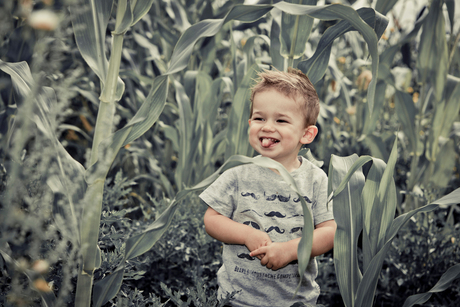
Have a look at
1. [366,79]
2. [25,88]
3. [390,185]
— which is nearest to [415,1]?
[366,79]

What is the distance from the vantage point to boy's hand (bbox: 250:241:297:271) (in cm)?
83

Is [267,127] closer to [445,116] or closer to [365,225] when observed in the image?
[365,225]

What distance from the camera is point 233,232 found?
893 mm

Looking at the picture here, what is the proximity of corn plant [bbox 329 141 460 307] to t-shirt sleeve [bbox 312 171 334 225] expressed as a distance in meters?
0.07

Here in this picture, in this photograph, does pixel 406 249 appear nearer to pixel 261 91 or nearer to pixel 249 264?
pixel 249 264

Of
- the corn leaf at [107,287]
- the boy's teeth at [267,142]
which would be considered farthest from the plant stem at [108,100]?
the boy's teeth at [267,142]

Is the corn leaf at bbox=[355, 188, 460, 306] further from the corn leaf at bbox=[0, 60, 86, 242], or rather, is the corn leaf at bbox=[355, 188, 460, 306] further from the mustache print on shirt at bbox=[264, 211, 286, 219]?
the corn leaf at bbox=[0, 60, 86, 242]

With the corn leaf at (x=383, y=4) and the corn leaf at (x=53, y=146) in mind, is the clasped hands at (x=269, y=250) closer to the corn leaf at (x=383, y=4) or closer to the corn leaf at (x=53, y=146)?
the corn leaf at (x=53, y=146)

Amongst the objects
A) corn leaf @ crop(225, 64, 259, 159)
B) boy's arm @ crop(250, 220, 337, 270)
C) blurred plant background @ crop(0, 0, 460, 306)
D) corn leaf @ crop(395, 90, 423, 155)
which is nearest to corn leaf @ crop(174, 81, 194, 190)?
blurred plant background @ crop(0, 0, 460, 306)

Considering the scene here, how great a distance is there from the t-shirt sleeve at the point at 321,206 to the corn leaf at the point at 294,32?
1.40 feet

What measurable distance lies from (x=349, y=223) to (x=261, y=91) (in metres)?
0.38

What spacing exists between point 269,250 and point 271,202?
0.51 feet

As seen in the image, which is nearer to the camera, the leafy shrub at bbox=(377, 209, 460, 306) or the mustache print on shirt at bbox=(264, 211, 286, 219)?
the mustache print on shirt at bbox=(264, 211, 286, 219)

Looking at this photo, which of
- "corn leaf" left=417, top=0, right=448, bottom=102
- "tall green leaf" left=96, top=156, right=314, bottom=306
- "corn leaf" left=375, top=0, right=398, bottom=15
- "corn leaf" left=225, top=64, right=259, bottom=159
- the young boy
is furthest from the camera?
"corn leaf" left=417, top=0, right=448, bottom=102
